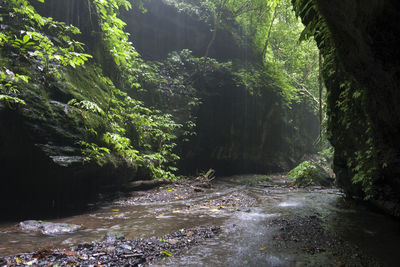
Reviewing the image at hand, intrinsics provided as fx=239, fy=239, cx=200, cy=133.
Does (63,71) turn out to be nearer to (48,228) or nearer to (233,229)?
(48,228)

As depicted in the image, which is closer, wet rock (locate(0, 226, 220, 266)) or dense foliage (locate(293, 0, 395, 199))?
wet rock (locate(0, 226, 220, 266))

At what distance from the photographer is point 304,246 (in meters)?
3.27

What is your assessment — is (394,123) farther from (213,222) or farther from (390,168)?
(213,222)

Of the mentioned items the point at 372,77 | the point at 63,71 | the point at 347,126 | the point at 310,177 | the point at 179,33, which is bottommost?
the point at 310,177

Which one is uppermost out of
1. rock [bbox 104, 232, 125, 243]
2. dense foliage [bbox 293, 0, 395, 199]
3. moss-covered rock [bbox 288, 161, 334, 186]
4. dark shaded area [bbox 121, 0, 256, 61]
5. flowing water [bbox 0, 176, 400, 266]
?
dark shaded area [bbox 121, 0, 256, 61]

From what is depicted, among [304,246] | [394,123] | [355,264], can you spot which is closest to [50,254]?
[304,246]

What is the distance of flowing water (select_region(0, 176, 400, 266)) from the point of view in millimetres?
2902

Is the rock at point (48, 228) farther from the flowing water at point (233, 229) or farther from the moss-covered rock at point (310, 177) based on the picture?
the moss-covered rock at point (310, 177)

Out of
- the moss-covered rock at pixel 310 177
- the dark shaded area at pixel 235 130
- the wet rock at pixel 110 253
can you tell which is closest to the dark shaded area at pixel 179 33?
the dark shaded area at pixel 235 130

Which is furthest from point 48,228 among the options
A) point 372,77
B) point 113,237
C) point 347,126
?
point 347,126

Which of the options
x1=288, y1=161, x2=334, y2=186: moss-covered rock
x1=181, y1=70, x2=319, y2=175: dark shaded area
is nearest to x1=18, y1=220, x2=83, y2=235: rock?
x1=181, y1=70, x2=319, y2=175: dark shaded area

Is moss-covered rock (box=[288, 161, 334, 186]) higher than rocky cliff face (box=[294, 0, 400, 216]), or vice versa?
rocky cliff face (box=[294, 0, 400, 216])

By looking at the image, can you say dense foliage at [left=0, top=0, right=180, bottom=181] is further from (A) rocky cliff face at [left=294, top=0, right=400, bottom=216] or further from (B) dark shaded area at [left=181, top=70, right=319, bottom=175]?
(A) rocky cliff face at [left=294, top=0, right=400, bottom=216]

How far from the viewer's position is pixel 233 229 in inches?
160
